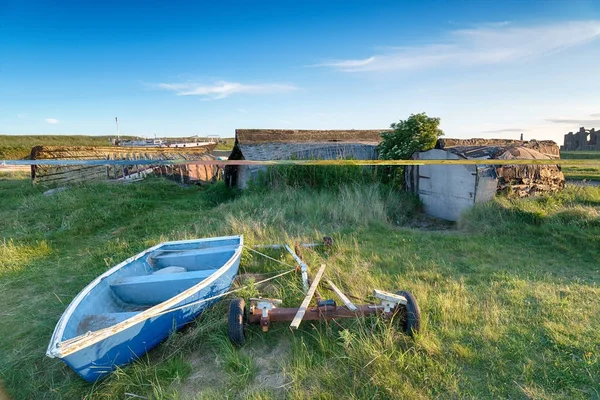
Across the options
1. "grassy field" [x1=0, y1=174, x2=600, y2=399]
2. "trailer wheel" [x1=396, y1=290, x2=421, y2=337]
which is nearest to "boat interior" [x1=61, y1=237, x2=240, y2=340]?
"grassy field" [x1=0, y1=174, x2=600, y2=399]

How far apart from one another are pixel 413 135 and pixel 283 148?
15.3ft

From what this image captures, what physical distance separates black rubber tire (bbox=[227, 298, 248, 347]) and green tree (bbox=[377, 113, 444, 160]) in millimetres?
8333

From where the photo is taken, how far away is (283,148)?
41.4 feet

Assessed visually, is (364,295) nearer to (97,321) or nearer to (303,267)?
(303,267)

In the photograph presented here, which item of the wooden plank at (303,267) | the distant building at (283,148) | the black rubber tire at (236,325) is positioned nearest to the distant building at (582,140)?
the distant building at (283,148)

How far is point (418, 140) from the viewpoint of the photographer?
33.2ft

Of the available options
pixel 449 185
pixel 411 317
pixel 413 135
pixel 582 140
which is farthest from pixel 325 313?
pixel 582 140

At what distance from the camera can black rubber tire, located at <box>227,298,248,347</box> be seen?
3246 mm

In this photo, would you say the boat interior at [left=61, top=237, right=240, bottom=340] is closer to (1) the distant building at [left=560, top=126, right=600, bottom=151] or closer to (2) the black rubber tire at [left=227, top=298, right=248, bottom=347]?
(2) the black rubber tire at [left=227, top=298, right=248, bottom=347]

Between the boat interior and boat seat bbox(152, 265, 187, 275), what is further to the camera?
boat seat bbox(152, 265, 187, 275)

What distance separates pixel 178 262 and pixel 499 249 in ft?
18.1

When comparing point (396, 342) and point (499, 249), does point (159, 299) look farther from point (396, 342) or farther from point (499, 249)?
point (499, 249)

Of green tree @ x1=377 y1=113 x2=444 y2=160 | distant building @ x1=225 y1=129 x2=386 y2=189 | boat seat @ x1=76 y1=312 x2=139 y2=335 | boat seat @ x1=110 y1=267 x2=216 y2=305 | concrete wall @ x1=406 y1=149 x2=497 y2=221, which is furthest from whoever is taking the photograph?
distant building @ x1=225 y1=129 x2=386 y2=189

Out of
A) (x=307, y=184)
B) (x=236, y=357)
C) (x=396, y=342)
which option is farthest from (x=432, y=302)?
(x=307, y=184)
